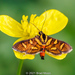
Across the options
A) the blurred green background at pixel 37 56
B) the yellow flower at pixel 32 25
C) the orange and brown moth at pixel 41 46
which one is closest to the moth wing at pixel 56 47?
the orange and brown moth at pixel 41 46

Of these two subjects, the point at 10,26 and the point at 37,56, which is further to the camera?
the point at 37,56

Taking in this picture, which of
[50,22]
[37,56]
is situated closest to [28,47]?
[50,22]

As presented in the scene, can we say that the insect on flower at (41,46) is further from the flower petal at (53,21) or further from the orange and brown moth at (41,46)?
the flower petal at (53,21)

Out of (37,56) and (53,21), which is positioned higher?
(53,21)

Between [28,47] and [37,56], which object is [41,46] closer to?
[28,47]

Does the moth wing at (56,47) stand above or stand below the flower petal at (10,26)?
below

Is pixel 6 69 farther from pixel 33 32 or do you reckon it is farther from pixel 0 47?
pixel 33 32

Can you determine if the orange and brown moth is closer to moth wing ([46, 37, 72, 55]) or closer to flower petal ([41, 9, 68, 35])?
moth wing ([46, 37, 72, 55])
